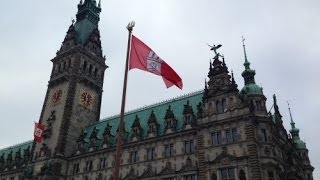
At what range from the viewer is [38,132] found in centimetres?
7181

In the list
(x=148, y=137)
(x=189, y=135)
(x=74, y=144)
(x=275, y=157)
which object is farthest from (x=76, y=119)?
(x=275, y=157)

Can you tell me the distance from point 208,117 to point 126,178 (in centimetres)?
1795

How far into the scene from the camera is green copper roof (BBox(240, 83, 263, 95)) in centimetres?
5200

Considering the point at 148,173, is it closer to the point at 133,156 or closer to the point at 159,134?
the point at 133,156

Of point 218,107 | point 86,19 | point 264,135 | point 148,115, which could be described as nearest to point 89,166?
point 148,115

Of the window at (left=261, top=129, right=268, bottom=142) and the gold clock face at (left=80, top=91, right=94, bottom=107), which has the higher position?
the gold clock face at (left=80, top=91, right=94, bottom=107)

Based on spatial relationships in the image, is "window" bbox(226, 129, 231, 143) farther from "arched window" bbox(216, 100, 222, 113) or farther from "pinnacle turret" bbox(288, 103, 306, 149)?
"pinnacle turret" bbox(288, 103, 306, 149)

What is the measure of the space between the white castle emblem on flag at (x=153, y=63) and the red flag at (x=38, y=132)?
50.1 metres

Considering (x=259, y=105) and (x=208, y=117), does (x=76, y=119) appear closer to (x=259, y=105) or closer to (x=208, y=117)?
(x=208, y=117)

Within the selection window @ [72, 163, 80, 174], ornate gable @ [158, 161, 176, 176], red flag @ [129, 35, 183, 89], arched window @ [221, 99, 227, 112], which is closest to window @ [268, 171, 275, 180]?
arched window @ [221, 99, 227, 112]

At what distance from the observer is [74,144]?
72875 mm

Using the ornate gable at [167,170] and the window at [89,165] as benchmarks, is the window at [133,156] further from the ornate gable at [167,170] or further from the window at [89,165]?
the window at [89,165]

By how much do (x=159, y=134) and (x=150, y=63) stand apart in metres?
31.3

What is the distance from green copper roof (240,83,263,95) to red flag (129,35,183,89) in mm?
25850
